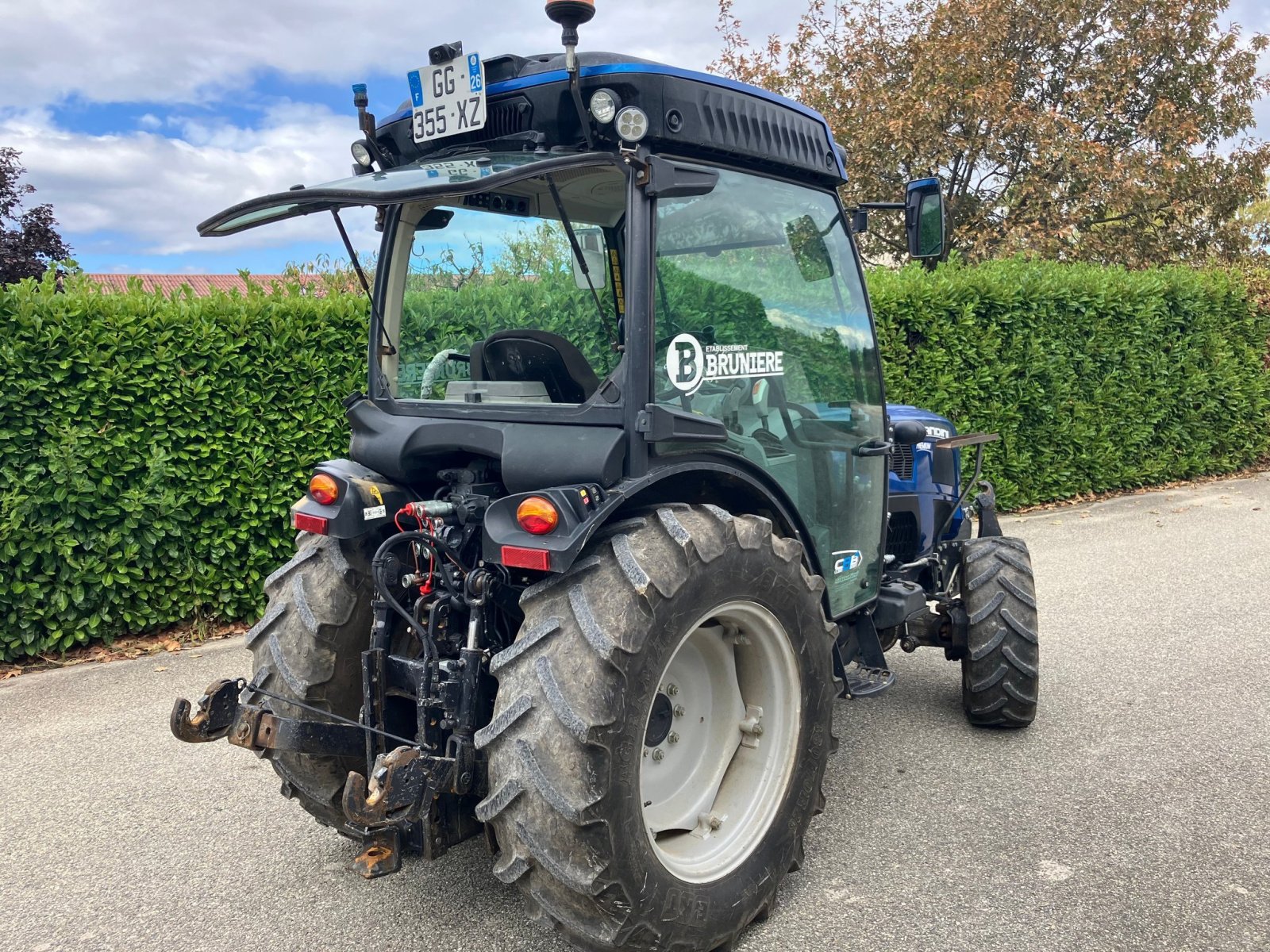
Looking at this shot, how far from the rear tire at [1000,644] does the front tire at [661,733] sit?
140 cm

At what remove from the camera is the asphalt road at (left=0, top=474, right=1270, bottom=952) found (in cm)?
288

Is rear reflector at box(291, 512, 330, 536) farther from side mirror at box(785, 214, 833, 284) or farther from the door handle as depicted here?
the door handle

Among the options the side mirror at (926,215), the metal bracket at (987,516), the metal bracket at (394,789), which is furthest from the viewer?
the metal bracket at (987,516)

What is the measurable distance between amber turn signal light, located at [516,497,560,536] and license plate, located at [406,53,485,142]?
1.11m

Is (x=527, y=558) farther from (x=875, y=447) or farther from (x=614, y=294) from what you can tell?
(x=875, y=447)

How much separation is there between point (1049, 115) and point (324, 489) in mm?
11941

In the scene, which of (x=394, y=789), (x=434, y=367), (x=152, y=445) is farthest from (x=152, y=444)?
(x=394, y=789)

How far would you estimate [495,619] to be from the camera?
9.50 ft

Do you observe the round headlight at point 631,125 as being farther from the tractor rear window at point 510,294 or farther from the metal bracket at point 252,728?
the metal bracket at point 252,728

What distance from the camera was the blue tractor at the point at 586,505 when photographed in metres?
2.42

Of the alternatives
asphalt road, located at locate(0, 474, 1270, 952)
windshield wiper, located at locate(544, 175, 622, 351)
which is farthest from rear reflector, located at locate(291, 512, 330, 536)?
asphalt road, located at locate(0, 474, 1270, 952)

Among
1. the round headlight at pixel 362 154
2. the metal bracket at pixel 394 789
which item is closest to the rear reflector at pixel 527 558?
the metal bracket at pixel 394 789

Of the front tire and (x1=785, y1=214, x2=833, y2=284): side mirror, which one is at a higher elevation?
(x1=785, y1=214, x2=833, y2=284): side mirror

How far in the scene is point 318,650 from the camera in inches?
116
